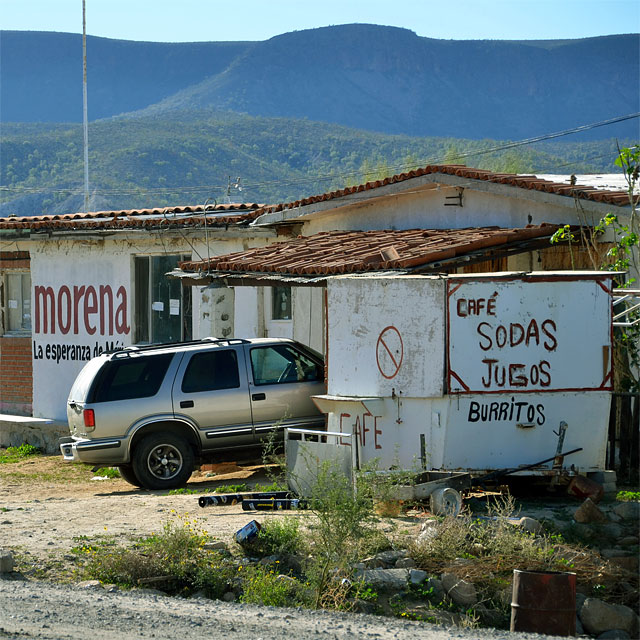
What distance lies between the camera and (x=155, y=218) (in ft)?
59.5

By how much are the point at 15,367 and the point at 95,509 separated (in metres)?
9.85

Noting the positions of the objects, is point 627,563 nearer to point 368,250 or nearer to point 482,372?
point 482,372

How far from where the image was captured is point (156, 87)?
159625mm

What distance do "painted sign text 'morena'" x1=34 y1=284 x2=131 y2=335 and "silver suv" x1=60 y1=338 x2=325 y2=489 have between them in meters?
5.49

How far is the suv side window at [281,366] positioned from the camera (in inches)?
554

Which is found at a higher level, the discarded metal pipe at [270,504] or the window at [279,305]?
the window at [279,305]

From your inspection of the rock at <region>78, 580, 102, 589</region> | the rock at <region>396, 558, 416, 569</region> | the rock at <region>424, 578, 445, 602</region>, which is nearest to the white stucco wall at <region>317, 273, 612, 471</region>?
the rock at <region>396, 558, 416, 569</region>

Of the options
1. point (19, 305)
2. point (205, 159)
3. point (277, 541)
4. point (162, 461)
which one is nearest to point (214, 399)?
point (162, 461)

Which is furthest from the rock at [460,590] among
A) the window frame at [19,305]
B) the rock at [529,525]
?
the window frame at [19,305]

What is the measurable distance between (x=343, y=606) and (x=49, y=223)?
12.9 metres

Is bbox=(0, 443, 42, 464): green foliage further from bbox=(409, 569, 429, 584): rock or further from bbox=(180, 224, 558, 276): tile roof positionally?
bbox=(409, 569, 429, 584): rock

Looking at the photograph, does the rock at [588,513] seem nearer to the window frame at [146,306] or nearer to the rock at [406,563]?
the rock at [406,563]

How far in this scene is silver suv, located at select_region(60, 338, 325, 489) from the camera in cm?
1353

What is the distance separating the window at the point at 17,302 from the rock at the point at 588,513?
45.9 feet
